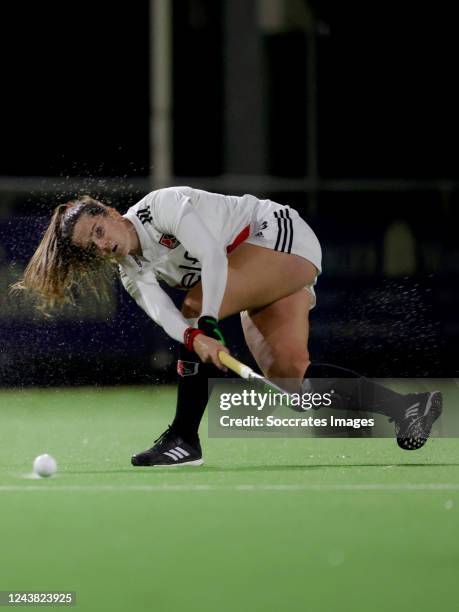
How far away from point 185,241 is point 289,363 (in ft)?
2.72

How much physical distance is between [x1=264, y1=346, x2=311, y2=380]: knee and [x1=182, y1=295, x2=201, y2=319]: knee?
1.47 feet

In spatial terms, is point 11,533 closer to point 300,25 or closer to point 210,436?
point 210,436

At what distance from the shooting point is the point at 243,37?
10828mm

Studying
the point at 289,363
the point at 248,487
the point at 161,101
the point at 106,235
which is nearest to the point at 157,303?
the point at 106,235

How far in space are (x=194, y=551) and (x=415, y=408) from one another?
6.11 ft

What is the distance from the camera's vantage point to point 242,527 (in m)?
4.28

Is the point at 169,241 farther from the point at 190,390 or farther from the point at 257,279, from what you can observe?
the point at 190,390

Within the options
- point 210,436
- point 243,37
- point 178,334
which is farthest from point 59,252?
point 243,37

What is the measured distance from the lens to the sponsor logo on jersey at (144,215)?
18.0ft

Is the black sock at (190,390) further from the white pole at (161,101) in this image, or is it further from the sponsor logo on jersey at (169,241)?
the white pole at (161,101)

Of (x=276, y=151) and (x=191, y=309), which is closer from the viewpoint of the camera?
(x=191, y=309)

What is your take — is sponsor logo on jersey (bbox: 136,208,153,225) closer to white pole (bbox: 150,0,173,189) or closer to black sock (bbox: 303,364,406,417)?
black sock (bbox: 303,364,406,417)

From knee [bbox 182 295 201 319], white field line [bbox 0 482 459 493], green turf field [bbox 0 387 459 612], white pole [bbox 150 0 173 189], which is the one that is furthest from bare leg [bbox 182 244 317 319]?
white pole [bbox 150 0 173 189]

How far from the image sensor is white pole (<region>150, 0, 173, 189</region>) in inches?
397
